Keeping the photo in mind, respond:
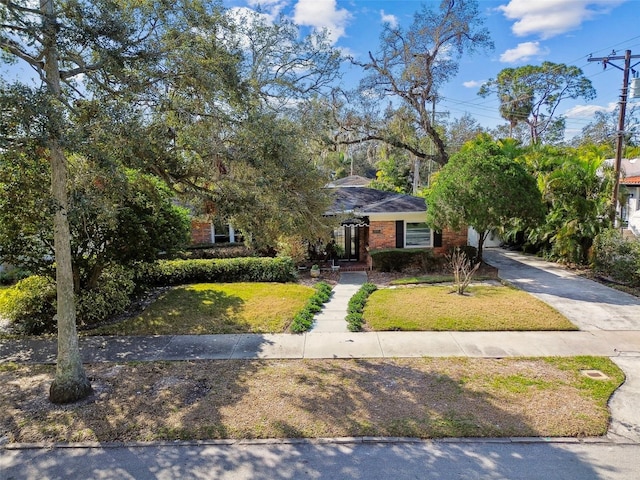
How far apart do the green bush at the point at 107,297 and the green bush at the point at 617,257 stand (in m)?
15.4

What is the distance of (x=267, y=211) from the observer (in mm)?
7551

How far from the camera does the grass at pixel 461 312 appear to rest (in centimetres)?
965

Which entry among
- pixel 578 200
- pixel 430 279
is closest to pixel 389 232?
pixel 430 279

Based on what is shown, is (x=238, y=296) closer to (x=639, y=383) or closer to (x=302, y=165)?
(x=302, y=165)

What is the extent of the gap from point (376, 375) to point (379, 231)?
10646 millimetres

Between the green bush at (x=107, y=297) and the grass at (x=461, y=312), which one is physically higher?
the green bush at (x=107, y=297)

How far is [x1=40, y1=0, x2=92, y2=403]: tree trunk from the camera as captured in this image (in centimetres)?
610

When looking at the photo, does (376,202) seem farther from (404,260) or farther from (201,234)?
(201,234)

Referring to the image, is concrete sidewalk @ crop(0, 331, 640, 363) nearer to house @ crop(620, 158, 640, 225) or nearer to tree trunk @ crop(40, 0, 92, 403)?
tree trunk @ crop(40, 0, 92, 403)

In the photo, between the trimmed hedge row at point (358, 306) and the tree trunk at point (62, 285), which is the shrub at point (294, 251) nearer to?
the trimmed hedge row at point (358, 306)

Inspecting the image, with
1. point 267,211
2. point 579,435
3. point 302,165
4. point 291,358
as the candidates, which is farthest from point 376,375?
point 302,165

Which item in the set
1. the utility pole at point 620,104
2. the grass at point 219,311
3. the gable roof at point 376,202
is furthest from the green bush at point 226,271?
the utility pole at point 620,104

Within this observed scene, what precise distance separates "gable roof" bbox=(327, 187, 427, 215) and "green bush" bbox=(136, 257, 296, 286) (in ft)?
12.4

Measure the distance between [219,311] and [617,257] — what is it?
1318 cm
